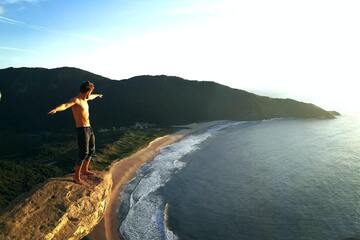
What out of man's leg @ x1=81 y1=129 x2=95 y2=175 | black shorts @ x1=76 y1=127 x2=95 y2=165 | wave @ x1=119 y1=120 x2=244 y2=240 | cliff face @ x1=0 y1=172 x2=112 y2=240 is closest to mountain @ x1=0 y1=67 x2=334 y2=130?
wave @ x1=119 y1=120 x2=244 y2=240

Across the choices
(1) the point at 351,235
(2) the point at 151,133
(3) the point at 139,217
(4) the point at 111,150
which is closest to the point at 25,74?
(2) the point at 151,133

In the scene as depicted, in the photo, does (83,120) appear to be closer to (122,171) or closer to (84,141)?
(84,141)

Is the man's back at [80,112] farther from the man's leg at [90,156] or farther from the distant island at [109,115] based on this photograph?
the distant island at [109,115]

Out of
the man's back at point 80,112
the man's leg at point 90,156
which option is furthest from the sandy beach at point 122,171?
the man's back at point 80,112

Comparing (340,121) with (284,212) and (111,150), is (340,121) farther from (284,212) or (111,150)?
(284,212)

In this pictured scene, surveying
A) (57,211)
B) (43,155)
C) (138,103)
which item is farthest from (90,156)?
(138,103)

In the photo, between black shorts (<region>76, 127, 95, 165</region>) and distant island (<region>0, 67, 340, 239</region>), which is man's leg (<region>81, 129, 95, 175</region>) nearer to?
black shorts (<region>76, 127, 95, 165</region>)
